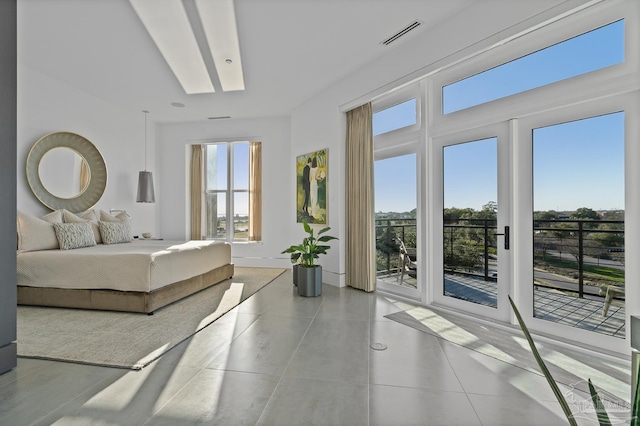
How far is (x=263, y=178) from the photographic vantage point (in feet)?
21.4

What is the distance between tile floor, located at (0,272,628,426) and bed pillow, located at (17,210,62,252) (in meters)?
2.09

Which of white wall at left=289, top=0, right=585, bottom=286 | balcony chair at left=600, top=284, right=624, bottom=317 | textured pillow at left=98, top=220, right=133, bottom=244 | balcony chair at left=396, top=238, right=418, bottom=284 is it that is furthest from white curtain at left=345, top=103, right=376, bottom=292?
textured pillow at left=98, top=220, right=133, bottom=244

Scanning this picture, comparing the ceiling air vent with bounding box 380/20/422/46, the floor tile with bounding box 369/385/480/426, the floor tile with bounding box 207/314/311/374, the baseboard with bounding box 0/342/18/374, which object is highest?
the ceiling air vent with bounding box 380/20/422/46

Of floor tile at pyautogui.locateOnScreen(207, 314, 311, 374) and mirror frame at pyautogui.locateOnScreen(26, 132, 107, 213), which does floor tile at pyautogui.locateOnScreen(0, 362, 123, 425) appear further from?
mirror frame at pyautogui.locateOnScreen(26, 132, 107, 213)

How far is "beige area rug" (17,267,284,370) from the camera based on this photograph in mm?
2426

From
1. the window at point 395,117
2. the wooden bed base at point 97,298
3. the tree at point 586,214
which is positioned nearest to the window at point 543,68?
the window at point 395,117

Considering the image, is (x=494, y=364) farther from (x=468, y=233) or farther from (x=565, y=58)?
A: (x=565, y=58)

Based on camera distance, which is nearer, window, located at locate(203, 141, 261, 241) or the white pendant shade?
the white pendant shade

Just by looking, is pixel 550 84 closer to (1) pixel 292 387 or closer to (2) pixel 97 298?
(1) pixel 292 387

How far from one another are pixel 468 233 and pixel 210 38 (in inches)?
146

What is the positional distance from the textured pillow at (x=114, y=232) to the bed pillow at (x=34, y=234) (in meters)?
0.69

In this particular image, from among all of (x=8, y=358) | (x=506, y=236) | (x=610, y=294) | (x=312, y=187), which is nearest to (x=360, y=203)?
(x=312, y=187)

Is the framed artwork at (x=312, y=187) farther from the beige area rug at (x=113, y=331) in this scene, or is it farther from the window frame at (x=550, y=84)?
the window frame at (x=550, y=84)

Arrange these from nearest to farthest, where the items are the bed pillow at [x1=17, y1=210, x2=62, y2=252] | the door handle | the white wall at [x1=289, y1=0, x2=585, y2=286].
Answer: the white wall at [x1=289, y1=0, x2=585, y2=286] → the door handle → the bed pillow at [x1=17, y1=210, x2=62, y2=252]
